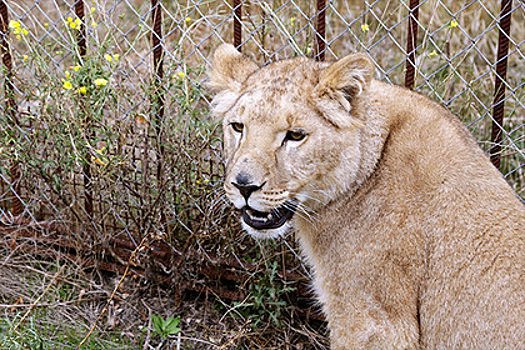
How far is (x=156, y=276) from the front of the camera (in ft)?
13.9

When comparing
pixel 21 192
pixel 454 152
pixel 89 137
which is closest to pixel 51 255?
pixel 21 192

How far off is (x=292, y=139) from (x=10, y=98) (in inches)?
92.2

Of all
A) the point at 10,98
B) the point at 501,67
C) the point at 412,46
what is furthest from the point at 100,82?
the point at 501,67

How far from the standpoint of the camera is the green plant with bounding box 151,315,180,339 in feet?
12.8

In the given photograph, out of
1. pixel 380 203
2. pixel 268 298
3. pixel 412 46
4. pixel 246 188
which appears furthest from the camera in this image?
pixel 268 298

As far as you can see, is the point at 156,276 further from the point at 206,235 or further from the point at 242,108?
the point at 242,108

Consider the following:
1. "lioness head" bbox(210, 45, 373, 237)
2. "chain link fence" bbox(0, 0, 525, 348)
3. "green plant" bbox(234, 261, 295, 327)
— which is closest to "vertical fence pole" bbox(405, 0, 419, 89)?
"chain link fence" bbox(0, 0, 525, 348)

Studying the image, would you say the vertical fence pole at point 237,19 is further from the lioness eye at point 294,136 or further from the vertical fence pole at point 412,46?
the lioness eye at point 294,136

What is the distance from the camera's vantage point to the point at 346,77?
2848 mm

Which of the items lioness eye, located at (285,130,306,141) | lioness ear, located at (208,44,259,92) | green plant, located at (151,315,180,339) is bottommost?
green plant, located at (151,315,180,339)

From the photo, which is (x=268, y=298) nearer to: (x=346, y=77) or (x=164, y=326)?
(x=164, y=326)

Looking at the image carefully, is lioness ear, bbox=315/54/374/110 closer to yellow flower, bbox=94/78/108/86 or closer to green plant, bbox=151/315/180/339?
yellow flower, bbox=94/78/108/86

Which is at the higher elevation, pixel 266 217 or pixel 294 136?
pixel 294 136

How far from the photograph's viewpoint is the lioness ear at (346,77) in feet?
9.20
